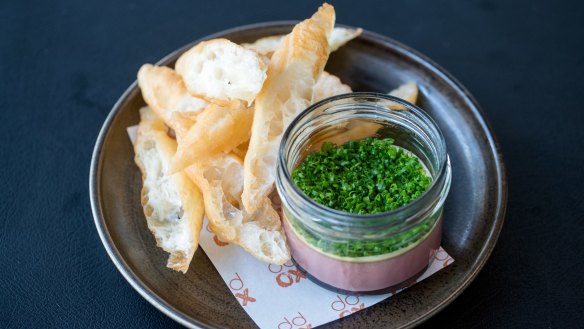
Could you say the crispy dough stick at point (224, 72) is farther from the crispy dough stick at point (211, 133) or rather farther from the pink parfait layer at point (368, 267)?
the pink parfait layer at point (368, 267)

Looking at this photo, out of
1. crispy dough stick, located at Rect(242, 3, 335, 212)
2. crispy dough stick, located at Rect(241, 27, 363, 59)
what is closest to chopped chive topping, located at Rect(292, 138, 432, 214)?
crispy dough stick, located at Rect(242, 3, 335, 212)

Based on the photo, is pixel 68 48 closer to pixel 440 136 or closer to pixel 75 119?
pixel 75 119

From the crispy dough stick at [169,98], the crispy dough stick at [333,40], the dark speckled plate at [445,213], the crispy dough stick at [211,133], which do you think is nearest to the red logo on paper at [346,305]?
the dark speckled plate at [445,213]

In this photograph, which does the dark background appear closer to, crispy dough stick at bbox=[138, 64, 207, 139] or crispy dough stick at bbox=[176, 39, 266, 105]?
crispy dough stick at bbox=[138, 64, 207, 139]

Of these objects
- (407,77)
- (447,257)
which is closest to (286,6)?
(407,77)

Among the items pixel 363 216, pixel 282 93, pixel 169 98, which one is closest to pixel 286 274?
pixel 363 216
